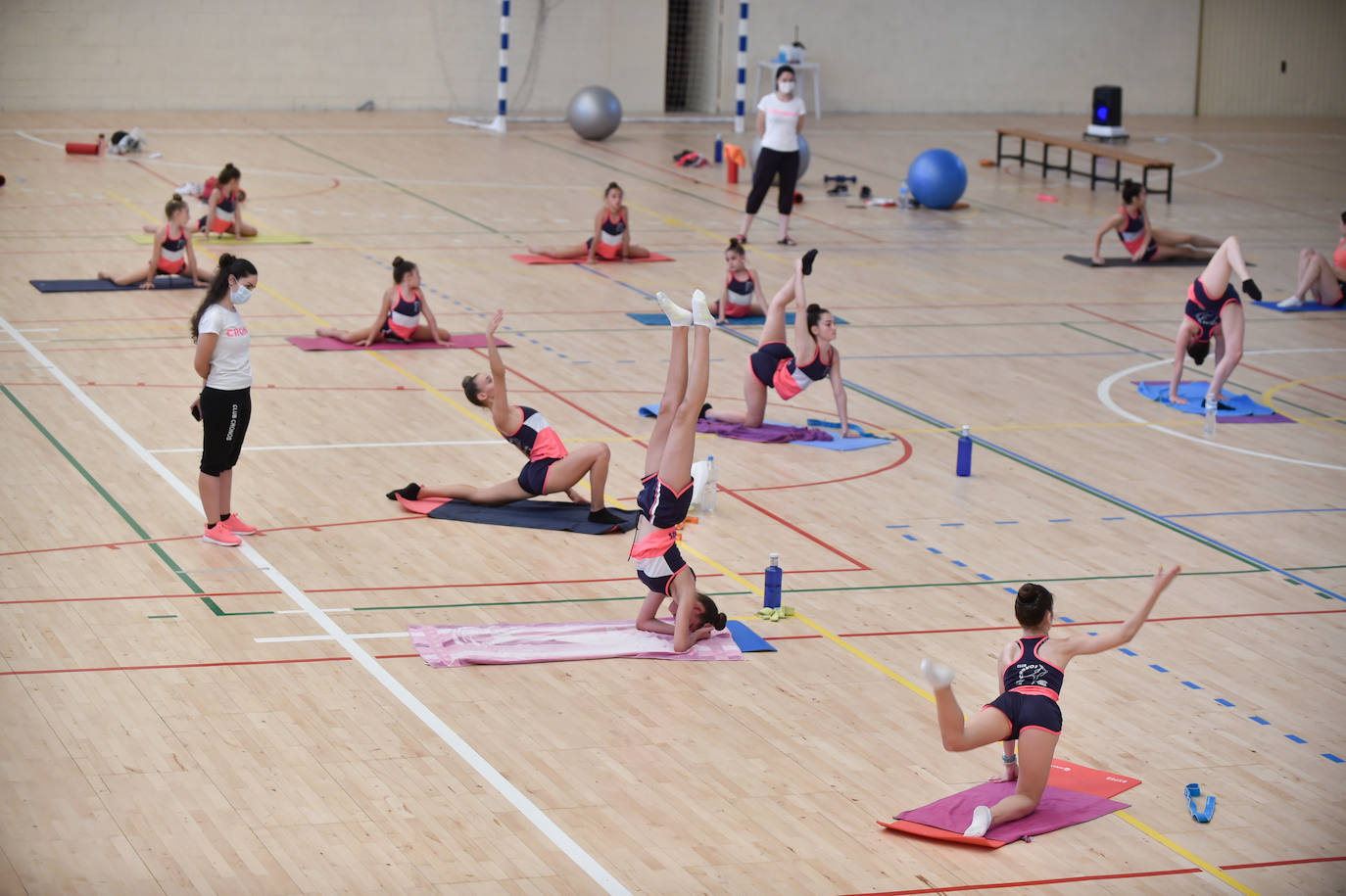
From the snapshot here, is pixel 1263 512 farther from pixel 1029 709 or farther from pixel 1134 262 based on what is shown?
pixel 1134 262

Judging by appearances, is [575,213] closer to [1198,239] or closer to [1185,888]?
[1198,239]

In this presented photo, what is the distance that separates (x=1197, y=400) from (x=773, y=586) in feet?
21.7

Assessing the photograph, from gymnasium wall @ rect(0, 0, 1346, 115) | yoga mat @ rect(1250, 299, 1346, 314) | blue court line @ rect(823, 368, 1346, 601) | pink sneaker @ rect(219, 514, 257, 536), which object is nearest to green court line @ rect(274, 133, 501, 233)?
gymnasium wall @ rect(0, 0, 1346, 115)

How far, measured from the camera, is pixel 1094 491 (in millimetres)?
11672

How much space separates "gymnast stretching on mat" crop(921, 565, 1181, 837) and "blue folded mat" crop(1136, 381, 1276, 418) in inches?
285

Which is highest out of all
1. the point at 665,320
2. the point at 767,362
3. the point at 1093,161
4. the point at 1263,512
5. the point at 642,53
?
the point at 642,53

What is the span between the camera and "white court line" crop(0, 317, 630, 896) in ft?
21.4

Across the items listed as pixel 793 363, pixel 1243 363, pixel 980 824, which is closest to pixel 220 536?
pixel 793 363

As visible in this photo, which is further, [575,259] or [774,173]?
[774,173]

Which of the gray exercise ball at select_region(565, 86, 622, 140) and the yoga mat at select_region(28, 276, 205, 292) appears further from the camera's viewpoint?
the gray exercise ball at select_region(565, 86, 622, 140)

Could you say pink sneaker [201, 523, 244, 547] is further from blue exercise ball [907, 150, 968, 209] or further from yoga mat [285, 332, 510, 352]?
blue exercise ball [907, 150, 968, 209]

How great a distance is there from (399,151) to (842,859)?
68.8ft

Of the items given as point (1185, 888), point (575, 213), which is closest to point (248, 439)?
point (1185, 888)

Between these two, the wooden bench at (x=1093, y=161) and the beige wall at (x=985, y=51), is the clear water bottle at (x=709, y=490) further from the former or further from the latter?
the beige wall at (x=985, y=51)
